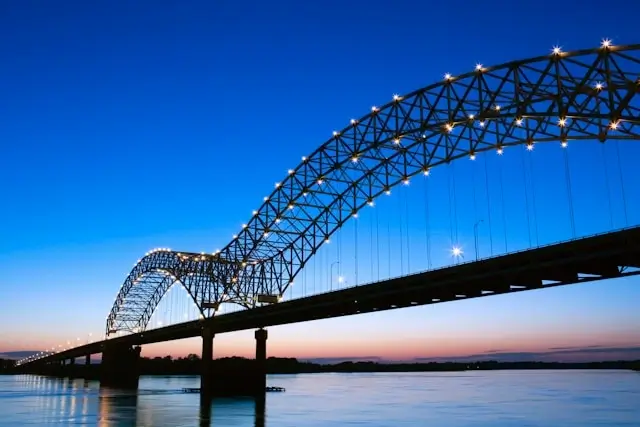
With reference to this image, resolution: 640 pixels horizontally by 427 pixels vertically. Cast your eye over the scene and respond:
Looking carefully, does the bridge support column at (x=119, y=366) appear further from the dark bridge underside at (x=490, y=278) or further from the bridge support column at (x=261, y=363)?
the dark bridge underside at (x=490, y=278)

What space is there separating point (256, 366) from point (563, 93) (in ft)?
194

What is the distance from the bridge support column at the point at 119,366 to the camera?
13038 cm

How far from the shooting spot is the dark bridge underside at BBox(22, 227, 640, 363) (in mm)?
41000

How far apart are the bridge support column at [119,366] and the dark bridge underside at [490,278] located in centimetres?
5770

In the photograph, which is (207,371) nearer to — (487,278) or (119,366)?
(487,278)

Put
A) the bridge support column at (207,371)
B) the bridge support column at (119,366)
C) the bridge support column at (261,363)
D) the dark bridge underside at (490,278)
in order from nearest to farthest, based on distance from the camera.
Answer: the dark bridge underside at (490,278) < the bridge support column at (207,371) < the bridge support column at (261,363) < the bridge support column at (119,366)

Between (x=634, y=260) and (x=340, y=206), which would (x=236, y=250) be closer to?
(x=340, y=206)

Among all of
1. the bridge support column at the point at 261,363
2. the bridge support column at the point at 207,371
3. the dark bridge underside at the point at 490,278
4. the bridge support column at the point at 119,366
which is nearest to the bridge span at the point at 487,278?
the dark bridge underside at the point at 490,278

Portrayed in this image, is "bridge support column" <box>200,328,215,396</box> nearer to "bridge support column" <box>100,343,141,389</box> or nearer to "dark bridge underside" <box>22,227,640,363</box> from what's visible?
"dark bridge underside" <box>22,227,640,363</box>

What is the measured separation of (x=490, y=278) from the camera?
4956cm

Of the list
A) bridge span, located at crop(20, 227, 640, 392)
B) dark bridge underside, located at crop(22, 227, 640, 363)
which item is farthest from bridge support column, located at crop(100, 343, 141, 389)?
dark bridge underside, located at crop(22, 227, 640, 363)

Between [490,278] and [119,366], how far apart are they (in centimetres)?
10558

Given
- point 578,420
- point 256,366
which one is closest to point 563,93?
point 578,420

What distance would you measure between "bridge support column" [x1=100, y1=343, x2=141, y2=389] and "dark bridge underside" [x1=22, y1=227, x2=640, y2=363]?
189 ft
